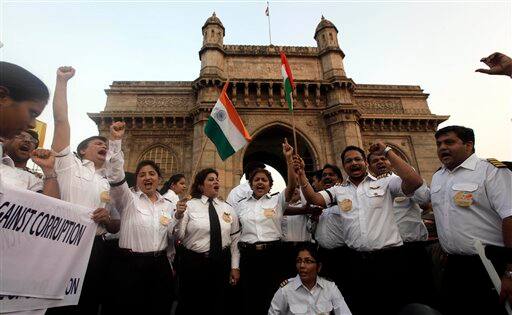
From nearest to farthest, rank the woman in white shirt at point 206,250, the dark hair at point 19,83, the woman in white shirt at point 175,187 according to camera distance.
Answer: the dark hair at point 19,83
the woman in white shirt at point 206,250
the woman in white shirt at point 175,187

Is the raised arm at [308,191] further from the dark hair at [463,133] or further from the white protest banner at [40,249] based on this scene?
the white protest banner at [40,249]

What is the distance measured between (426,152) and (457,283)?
17.0m

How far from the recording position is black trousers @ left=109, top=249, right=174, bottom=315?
2904 mm

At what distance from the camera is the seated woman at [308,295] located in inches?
120

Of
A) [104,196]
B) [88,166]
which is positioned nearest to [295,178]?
[104,196]

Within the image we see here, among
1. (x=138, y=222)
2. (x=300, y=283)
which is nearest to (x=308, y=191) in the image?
(x=300, y=283)

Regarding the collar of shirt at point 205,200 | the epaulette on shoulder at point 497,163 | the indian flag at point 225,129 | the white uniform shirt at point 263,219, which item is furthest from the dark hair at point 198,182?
the epaulette on shoulder at point 497,163

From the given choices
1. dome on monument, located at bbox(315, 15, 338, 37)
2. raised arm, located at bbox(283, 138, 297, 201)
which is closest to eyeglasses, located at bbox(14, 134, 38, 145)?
raised arm, located at bbox(283, 138, 297, 201)

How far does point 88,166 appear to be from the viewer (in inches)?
128

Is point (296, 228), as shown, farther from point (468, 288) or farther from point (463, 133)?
point (463, 133)

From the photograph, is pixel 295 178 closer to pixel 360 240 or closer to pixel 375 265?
pixel 360 240

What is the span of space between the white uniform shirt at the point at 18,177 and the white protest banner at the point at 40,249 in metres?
0.67

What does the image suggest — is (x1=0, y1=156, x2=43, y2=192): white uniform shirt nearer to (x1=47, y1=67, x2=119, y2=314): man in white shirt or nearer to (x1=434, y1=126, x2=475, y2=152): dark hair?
(x1=47, y1=67, x2=119, y2=314): man in white shirt

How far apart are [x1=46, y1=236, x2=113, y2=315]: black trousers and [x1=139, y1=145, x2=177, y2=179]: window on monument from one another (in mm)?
11875
